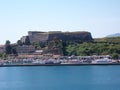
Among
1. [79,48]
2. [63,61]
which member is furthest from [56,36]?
[63,61]

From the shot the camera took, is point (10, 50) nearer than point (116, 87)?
No

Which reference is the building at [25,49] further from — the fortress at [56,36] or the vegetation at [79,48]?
the fortress at [56,36]

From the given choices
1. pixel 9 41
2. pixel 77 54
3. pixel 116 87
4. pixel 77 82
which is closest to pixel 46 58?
pixel 77 54

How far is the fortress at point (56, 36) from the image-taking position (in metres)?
102

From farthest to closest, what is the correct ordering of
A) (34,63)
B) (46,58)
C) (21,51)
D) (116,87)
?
1. (21,51)
2. (46,58)
3. (34,63)
4. (116,87)

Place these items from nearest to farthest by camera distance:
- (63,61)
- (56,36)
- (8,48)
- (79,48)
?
(63,61)
(79,48)
(8,48)
(56,36)

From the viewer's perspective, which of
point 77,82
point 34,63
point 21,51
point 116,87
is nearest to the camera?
point 116,87

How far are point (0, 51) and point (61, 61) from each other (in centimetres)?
2174

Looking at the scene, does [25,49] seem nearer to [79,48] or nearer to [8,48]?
[8,48]

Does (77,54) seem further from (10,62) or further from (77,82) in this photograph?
(77,82)

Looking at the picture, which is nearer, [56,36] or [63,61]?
[63,61]

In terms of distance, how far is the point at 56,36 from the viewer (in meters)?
102

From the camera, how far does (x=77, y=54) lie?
92.9 meters

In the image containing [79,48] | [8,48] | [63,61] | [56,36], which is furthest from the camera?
[56,36]
